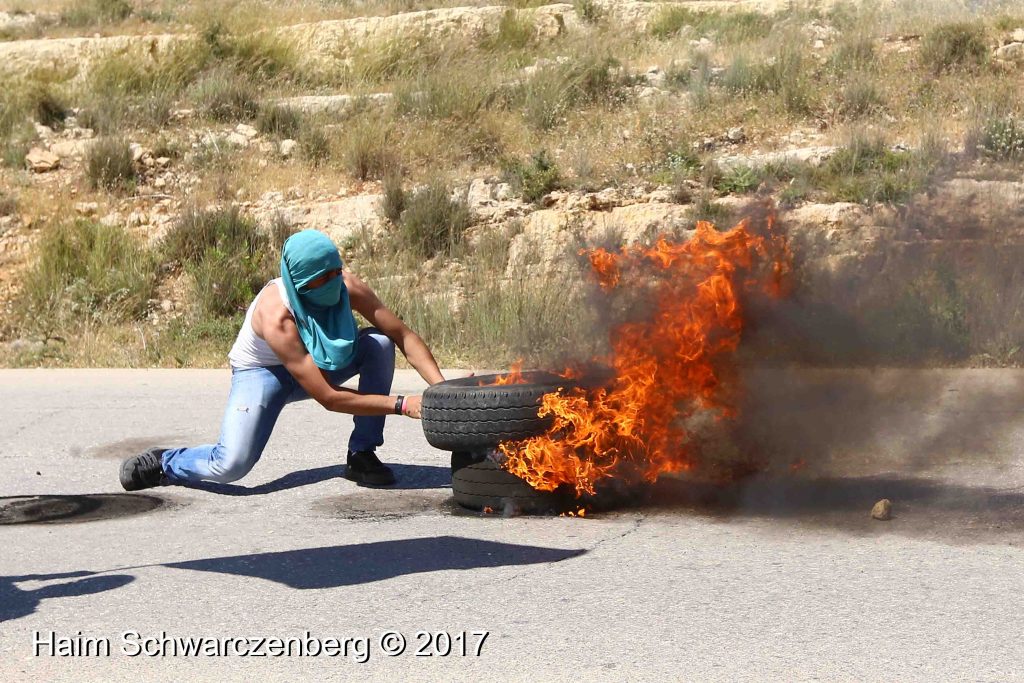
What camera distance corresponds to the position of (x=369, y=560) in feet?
18.4

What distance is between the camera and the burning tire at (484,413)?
20.0 ft

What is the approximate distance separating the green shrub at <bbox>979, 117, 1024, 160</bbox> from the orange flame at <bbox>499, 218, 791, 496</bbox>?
34.0 ft

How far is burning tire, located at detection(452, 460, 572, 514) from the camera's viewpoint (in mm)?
6273

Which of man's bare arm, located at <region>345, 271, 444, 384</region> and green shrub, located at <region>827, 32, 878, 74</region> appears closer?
man's bare arm, located at <region>345, 271, 444, 384</region>

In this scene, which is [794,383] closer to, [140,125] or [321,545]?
[321,545]

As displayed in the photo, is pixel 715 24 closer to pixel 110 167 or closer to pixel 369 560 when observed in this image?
pixel 110 167

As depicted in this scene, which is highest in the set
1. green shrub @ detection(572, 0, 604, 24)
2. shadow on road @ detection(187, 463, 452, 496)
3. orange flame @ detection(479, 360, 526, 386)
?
green shrub @ detection(572, 0, 604, 24)

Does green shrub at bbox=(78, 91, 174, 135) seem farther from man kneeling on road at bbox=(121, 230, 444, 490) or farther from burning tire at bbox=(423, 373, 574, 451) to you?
burning tire at bbox=(423, 373, 574, 451)

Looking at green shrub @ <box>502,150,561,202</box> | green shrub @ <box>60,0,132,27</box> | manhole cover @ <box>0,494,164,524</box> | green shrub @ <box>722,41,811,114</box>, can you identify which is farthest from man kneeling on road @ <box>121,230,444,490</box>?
green shrub @ <box>60,0,132,27</box>

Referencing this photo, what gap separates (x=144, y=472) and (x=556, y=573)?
2.72 meters

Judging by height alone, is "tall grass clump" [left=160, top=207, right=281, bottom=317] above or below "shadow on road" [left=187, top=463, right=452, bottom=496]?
above

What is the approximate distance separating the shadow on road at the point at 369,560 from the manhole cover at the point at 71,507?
1212 millimetres

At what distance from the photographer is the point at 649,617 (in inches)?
187

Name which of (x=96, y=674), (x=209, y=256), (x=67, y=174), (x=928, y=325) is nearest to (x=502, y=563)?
(x=96, y=674)
